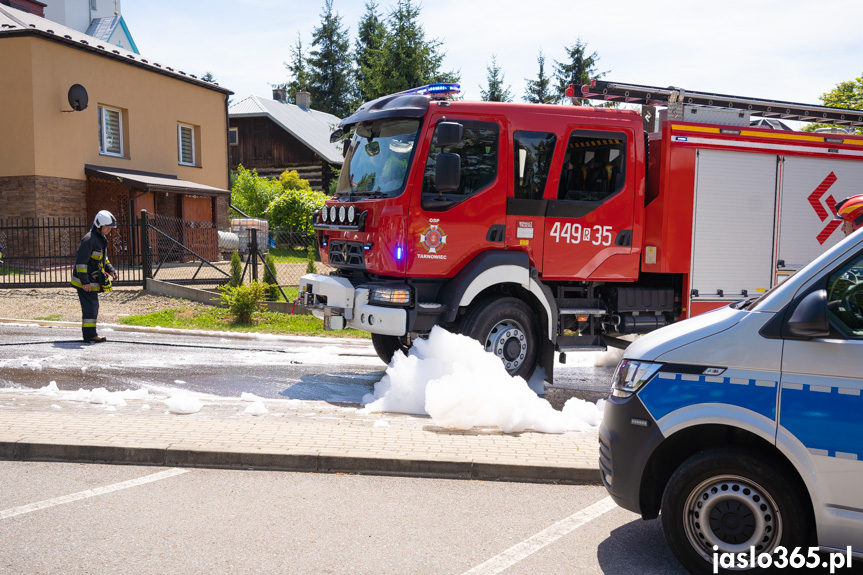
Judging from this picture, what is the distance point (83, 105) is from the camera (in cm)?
2178

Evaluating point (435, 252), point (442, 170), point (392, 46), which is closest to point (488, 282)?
point (435, 252)

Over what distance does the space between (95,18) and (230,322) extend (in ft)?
146

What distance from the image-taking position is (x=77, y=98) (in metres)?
21.7

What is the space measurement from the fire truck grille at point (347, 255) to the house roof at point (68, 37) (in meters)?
16.6

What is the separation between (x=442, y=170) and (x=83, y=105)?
59.0 ft

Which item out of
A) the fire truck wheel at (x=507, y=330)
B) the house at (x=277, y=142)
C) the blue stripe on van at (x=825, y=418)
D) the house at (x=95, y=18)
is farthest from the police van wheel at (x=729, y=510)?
the house at (x=95, y=18)

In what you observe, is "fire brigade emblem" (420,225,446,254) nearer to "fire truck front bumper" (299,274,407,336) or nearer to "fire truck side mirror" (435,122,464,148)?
"fire truck front bumper" (299,274,407,336)

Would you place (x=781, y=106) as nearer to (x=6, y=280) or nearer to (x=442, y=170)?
(x=442, y=170)

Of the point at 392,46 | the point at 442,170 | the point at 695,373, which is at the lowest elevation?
the point at 695,373

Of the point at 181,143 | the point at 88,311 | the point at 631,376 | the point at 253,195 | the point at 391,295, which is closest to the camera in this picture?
the point at 631,376

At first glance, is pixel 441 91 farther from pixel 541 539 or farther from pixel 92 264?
pixel 92 264

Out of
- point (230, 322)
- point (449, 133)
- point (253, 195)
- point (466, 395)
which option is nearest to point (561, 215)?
point (449, 133)

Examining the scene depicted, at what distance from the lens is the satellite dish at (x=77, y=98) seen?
21625 millimetres

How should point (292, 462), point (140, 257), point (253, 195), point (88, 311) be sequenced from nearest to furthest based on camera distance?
1. point (292, 462)
2. point (88, 311)
3. point (140, 257)
4. point (253, 195)
